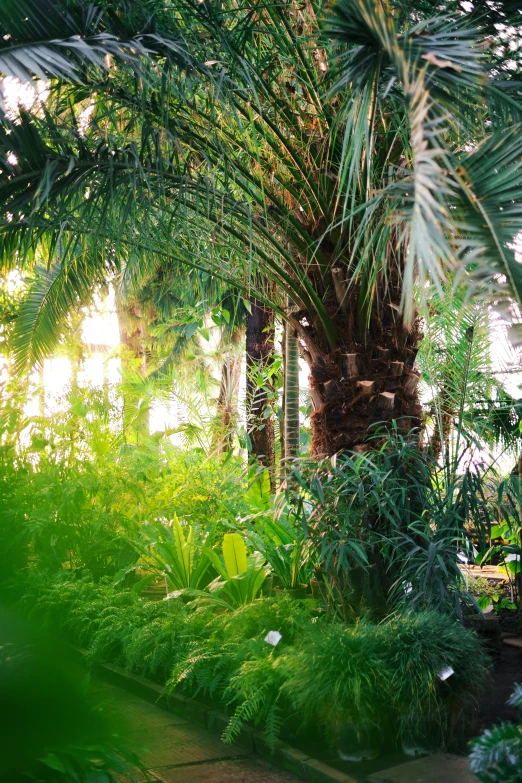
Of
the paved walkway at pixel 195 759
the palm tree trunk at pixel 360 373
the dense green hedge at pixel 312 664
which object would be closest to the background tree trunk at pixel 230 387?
the palm tree trunk at pixel 360 373

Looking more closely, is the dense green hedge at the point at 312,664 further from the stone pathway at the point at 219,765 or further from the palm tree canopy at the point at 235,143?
the palm tree canopy at the point at 235,143

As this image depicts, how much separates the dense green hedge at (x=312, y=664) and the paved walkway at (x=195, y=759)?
175 millimetres

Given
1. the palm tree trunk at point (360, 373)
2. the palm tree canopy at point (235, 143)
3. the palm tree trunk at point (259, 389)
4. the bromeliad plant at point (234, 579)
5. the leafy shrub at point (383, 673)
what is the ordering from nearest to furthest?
the leafy shrub at point (383, 673) → the palm tree canopy at point (235, 143) → the palm tree trunk at point (360, 373) → the bromeliad plant at point (234, 579) → the palm tree trunk at point (259, 389)

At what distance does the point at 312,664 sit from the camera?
146 inches

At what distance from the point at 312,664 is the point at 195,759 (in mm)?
747

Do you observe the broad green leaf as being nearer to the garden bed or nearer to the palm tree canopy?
the garden bed

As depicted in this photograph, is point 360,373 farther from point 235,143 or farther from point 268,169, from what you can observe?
point 235,143

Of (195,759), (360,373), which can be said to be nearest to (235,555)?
(360,373)

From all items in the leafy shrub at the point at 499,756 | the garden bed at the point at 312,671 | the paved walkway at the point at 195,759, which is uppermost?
the leafy shrub at the point at 499,756

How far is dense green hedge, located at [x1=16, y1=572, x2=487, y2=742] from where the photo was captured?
3596 mm

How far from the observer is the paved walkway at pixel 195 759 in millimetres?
3582

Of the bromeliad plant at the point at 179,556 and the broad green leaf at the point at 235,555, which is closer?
the broad green leaf at the point at 235,555

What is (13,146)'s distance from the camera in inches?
180

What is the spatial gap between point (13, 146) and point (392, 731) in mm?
3722
